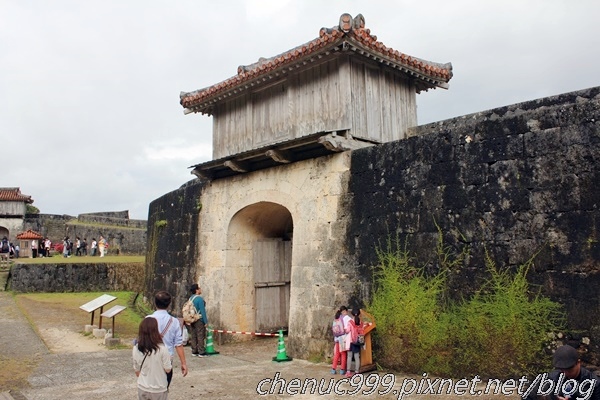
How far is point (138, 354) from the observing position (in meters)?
4.41

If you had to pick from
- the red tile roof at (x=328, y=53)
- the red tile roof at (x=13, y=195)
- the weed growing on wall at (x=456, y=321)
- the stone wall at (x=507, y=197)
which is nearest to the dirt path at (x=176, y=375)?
the weed growing on wall at (x=456, y=321)

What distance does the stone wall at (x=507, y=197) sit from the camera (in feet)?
20.3

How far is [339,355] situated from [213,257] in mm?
4751

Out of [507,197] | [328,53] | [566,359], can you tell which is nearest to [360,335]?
[507,197]

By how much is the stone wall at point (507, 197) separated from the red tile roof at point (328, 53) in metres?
2.00

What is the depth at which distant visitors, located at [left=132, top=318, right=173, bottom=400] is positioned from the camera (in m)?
4.34

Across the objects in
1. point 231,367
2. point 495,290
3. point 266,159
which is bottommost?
point 231,367

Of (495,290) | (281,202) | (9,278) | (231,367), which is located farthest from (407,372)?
(9,278)

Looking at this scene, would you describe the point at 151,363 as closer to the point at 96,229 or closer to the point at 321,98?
the point at 321,98

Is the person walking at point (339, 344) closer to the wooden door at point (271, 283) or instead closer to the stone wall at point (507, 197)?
the stone wall at point (507, 197)

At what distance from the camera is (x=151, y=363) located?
14.3 ft

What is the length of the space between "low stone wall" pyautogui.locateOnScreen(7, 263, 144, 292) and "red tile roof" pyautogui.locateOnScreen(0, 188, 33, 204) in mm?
16813

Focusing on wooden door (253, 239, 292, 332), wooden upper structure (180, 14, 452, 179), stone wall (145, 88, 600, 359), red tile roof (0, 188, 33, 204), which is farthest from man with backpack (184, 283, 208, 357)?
red tile roof (0, 188, 33, 204)

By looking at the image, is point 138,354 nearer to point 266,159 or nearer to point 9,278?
point 266,159
